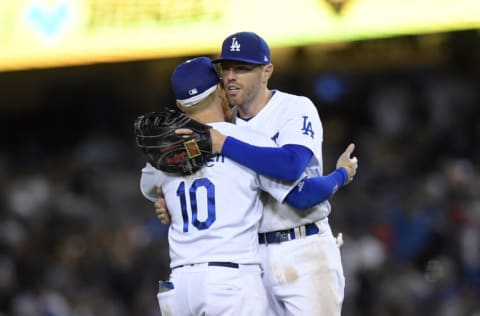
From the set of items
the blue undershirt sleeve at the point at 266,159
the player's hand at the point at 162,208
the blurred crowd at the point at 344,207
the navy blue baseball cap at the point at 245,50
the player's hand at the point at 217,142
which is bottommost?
the blurred crowd at the point at 344,207

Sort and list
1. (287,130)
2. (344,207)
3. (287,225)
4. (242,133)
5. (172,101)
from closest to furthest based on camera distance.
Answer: (242,133), (287,130), (287,225), (344,207), (172,101)

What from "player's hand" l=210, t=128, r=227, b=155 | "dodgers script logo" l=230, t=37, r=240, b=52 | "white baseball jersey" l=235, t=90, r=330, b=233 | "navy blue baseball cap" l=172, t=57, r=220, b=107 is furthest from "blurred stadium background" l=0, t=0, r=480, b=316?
"player's hand" l=210, t=128, r=227, b=155

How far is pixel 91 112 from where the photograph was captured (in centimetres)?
1295

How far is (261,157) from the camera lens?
398 cm

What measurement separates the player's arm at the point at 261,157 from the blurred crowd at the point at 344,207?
4.99 meters

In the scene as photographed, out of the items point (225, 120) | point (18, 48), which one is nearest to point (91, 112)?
point (18, 48)

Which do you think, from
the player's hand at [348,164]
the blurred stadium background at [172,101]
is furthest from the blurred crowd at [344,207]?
the player's hand at [348,164]

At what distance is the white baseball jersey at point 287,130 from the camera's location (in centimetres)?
420

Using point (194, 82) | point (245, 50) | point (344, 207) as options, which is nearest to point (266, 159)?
point (194, 82)

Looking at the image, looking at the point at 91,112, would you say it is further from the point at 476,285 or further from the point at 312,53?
the point at 476,285

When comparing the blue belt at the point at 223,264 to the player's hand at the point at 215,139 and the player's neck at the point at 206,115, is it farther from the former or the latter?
the player's neck at the point at 206,115

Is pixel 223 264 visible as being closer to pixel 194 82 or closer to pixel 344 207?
pixel 194 82

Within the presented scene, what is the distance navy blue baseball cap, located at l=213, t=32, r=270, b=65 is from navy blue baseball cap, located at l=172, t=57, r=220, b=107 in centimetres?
16

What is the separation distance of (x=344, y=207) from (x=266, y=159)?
20.0 ft
